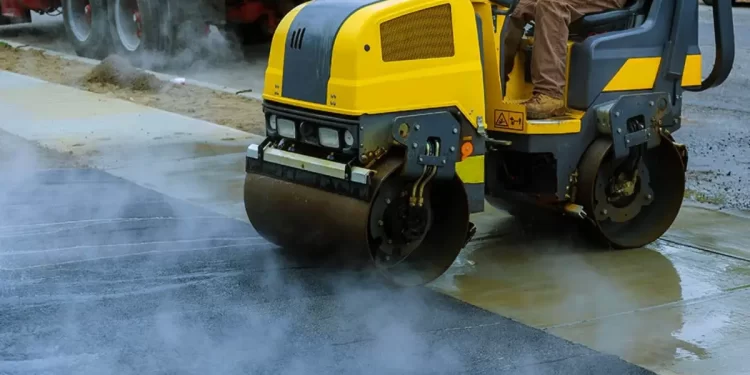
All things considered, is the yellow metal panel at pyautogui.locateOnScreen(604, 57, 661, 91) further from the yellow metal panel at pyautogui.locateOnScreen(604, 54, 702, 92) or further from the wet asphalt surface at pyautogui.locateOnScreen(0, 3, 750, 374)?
the wet asphalt surface at pyautogui.locateOnScreen(0, 3, 750, 374)

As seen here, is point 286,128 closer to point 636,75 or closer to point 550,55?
point 550,55

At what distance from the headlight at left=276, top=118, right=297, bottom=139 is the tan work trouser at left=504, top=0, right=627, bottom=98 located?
126 centimetres

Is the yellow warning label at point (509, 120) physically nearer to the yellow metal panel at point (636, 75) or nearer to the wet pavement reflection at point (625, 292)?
the yellow metal panel at point (636, 75)

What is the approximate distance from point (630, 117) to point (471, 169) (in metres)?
0.97

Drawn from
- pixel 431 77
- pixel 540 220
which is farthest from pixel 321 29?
pixel 540 220

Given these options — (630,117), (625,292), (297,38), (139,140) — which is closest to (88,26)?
(139,140)

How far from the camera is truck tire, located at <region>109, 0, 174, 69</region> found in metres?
13.6

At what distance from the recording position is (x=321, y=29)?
5.29 m

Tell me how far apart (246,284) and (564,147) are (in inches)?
68.2

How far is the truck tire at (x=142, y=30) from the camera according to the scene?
13.6 m

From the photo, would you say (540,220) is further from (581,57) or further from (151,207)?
(151,207)

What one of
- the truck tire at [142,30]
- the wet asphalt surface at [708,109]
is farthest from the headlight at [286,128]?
the truck tire at [142,30]

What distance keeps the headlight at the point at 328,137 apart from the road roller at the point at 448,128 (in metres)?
0.01

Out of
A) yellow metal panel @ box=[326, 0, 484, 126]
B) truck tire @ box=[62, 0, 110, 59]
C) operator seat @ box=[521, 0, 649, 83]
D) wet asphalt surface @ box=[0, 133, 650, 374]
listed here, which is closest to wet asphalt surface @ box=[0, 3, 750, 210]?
truck tire @ box=[62, 0, 110, 59]
